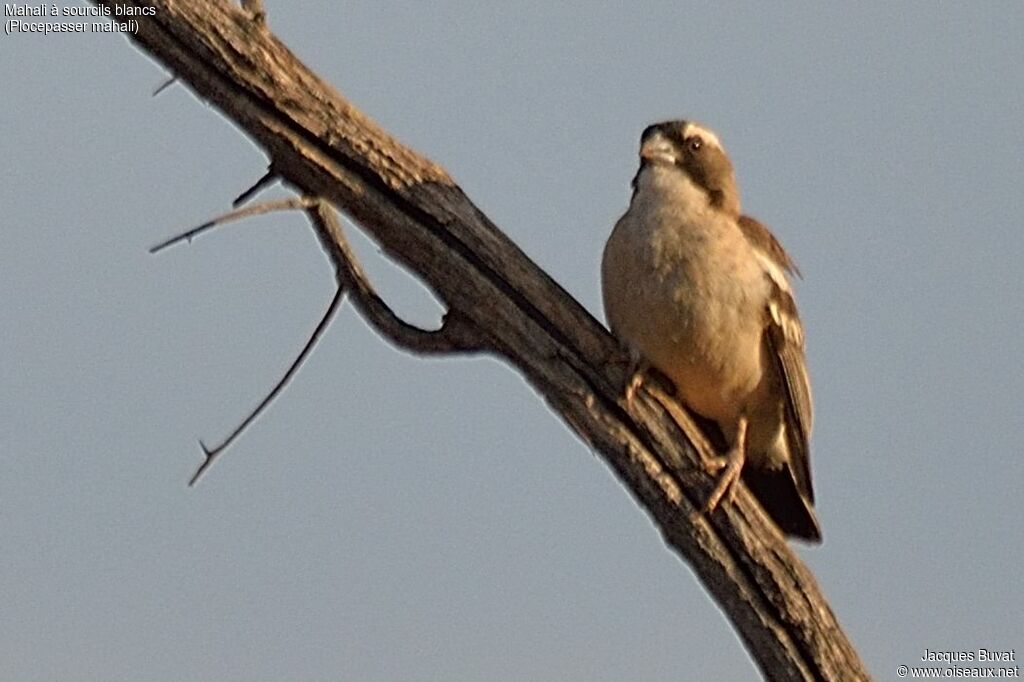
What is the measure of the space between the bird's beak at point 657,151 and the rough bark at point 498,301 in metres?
1.18

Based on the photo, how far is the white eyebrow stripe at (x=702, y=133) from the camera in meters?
6.53

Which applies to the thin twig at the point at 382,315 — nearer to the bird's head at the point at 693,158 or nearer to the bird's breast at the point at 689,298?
the bird's breast at the point at 689,298

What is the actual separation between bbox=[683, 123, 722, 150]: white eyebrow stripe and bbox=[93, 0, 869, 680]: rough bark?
1.40 metres

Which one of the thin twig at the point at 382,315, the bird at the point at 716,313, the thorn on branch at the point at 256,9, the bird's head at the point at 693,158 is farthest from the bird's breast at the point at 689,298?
the thorn on branch at the point at 256,9

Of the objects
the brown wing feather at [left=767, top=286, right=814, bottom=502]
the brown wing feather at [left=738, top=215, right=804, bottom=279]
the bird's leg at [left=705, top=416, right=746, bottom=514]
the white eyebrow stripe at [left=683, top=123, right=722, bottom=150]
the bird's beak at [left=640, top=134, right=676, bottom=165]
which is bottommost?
the bird's leg at [left=705, top=416, right=746, bottom=514]

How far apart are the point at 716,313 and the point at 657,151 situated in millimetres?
891

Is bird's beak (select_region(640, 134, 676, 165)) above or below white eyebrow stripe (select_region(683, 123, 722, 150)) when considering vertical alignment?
below

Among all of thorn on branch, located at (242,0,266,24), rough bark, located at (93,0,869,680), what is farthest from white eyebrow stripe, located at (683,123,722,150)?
thorn on branch, located at (242,0,266,24)

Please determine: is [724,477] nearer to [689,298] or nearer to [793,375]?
[689,298]

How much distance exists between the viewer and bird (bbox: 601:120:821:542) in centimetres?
587

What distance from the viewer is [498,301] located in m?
5.35

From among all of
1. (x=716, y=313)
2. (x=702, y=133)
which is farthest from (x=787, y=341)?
(x=702, y=133)

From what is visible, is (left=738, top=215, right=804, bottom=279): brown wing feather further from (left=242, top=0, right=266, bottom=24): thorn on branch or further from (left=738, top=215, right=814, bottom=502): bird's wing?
(left=242, top=0, right=266, bottom=24): thorn on branch

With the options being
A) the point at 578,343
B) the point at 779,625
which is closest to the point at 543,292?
the point at 578,343
